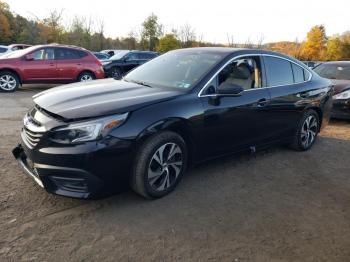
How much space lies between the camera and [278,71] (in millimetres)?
5113

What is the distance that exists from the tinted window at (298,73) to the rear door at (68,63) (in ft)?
28.1

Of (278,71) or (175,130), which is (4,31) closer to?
(278,71)

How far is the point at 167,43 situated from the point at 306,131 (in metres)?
32.5

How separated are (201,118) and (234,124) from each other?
0.59 metres

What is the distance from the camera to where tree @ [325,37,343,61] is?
50781mm

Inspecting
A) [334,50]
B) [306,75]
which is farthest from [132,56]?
[334,50]

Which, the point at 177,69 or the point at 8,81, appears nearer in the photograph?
the point at 177,69

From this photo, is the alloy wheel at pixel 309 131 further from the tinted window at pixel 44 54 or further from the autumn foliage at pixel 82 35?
the autumn foliage at pixel 82 35

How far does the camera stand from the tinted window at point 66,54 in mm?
11925

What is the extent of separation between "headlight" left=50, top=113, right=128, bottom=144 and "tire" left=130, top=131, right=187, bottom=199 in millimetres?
455

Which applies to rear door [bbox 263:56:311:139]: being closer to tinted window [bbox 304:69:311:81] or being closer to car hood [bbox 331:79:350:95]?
tinted window [bbox 304:69:311:81]

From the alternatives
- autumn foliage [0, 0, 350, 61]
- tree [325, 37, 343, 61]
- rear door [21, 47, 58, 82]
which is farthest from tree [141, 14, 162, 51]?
rear door [21, 47, 58, 82]

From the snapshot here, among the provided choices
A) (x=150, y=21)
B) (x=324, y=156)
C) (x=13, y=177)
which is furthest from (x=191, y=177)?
(x=150, y=21)

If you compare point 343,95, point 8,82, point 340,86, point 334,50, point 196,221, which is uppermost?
point 334,50
